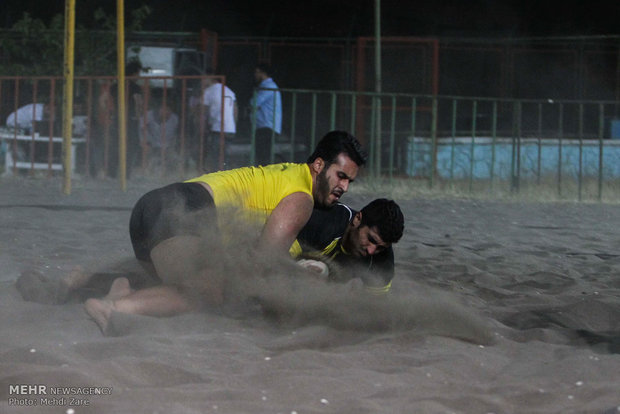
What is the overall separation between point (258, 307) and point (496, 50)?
12.7 m

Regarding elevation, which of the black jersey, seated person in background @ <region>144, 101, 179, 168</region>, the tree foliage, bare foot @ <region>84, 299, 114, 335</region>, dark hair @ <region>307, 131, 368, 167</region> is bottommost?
bare foot @ <region>84, 299, 114, 335</region>

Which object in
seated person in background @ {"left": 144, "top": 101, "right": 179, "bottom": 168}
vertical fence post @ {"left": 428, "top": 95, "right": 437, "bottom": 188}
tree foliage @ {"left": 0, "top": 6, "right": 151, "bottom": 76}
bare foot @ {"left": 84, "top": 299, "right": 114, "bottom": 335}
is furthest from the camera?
tree foliage @ {"left": 0, "top": 6, "right": 151, "bottom": 76}

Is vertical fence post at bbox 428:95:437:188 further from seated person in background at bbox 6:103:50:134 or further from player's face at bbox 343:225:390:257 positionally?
player's face at bbox 343:225:390:257

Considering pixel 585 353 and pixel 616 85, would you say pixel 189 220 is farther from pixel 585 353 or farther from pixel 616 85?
pixel 616 85

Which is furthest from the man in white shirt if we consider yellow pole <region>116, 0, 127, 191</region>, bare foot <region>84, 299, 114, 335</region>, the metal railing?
bare foot <region>84, 299, 114, 335</region>

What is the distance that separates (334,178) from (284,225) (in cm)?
41

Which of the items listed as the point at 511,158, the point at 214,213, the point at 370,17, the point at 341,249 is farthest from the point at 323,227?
the point at 370,17

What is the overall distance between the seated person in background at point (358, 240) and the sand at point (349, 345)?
6.8 inches

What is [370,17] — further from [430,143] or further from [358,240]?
[358,240]

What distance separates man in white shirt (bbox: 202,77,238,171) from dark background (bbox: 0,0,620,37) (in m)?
4.87

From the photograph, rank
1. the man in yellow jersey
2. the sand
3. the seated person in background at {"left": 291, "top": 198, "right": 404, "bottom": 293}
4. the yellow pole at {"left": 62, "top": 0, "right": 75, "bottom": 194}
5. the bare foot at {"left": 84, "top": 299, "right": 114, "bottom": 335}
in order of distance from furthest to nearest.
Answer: the yellow pole at {"left": 62, "top": 0, "right": 75, "bottom": 194} < the seated person in background at {"left": 291, "top": 198, "right": 404, "bottom": 293} < the man in yellow jersey < the bare foot at {"left": 84, "top": 299, "right": 114, "bottom": 335} < the sand

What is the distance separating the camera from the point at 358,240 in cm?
443

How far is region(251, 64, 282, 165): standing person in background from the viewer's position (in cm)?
1103

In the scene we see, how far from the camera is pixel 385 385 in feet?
9.82
